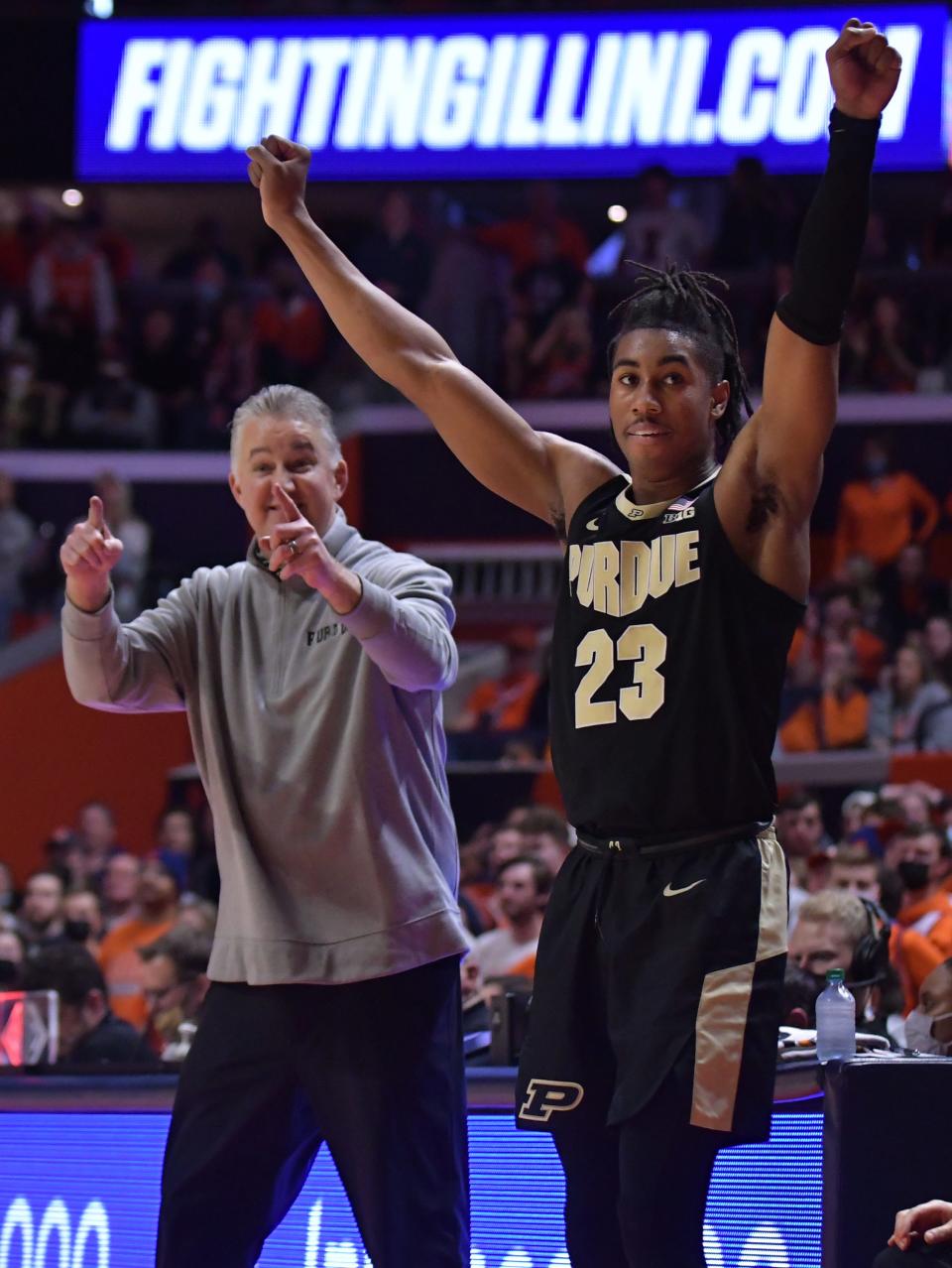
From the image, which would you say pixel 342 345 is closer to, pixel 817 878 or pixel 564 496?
pixel 817 878

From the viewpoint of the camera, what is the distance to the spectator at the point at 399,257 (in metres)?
15.2

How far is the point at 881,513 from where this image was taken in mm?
13555

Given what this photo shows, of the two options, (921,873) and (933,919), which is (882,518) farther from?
(933,919)

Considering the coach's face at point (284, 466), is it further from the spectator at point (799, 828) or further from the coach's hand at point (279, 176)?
the spectator at point (799, 828)

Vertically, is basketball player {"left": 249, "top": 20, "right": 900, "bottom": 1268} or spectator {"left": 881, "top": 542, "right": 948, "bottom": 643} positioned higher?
spectator {"left": 881, "top": 542, "right": 948, "bottom": 643}

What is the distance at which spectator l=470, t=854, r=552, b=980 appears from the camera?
7.38m

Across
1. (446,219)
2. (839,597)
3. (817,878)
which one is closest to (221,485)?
(446,219)

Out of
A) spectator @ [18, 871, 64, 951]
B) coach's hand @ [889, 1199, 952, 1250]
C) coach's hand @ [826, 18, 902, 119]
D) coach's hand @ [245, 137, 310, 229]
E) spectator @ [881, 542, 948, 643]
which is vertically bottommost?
coach's hand @ [889, 1199, 952, 1250]

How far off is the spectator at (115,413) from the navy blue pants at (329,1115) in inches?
483

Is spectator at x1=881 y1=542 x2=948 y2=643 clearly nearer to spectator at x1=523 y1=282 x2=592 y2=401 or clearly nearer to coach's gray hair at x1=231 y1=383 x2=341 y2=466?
spectator at x1=523 y1=282 x2=592 y2=401

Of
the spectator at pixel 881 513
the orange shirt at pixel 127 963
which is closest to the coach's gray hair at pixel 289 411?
the orange shirt at pixel 127 963

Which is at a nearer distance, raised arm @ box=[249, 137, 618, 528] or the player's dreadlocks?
the player's dreadlocks

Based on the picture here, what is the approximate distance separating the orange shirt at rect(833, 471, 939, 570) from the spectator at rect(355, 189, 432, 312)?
12.5 ft

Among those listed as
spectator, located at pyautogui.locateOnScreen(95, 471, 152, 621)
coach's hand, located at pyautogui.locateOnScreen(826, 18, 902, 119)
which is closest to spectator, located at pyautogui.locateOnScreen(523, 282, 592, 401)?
spectator, located at pyautogui.locateOnScreen(95, 471, 152, 621)
